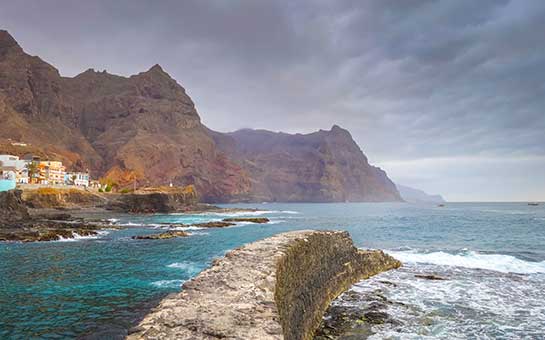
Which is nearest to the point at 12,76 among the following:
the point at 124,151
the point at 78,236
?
the point at 124,151

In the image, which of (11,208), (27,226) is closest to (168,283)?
(27,226)

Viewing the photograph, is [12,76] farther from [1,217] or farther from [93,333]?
[93,333]

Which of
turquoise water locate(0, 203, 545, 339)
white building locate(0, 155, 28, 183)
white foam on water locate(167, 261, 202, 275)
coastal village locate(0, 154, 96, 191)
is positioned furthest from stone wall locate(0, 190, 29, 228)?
white building locate(0, 155, 28, 183)

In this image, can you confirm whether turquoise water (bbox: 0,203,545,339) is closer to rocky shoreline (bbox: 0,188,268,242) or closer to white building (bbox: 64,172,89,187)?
rocky shoreline (bbox: 0,188,268,242)

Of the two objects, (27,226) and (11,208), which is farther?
(11,208)

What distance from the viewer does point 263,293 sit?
7484 mm

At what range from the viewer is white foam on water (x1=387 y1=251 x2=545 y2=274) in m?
22.1

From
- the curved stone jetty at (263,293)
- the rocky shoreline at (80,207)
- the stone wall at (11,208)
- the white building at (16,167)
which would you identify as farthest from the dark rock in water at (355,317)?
the white building at (16,167)

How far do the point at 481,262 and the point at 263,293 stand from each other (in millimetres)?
23018

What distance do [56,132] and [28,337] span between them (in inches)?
8771

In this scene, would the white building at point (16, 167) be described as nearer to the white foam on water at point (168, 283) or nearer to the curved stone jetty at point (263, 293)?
the white foam on water at point (168, 283)

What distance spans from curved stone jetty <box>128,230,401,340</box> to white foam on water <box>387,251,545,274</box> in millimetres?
10612

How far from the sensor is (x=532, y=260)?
26125 millimetres

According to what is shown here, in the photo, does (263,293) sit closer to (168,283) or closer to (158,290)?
(158,290)
